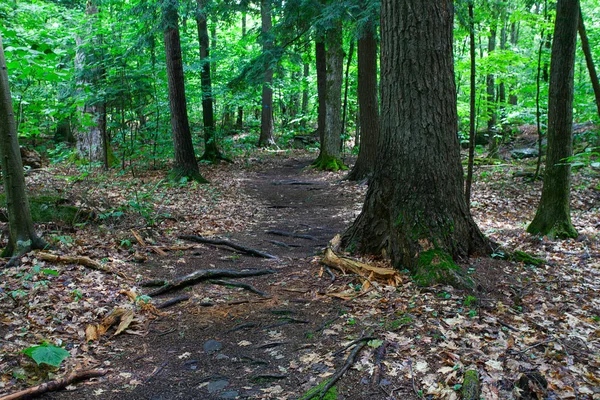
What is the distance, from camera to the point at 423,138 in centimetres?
504

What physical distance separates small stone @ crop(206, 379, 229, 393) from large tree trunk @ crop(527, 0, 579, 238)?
19.3 ft

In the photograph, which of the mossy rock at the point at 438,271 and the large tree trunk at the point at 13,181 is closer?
the mossy rock at the point at 438,271

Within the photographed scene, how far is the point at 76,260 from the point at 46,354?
253 cm

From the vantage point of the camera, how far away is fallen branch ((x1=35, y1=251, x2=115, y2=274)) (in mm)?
5277

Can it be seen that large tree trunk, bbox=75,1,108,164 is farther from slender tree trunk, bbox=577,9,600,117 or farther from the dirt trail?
slender tree trunk, bbox=577,9,600,117

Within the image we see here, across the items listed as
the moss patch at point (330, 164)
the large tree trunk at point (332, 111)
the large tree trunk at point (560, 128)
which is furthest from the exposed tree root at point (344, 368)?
the moss patch at point (330, 164)

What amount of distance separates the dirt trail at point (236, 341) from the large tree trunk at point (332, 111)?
356 inches

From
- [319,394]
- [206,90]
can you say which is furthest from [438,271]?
[206,90]

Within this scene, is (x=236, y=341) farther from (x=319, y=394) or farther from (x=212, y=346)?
(x=319, y=394)

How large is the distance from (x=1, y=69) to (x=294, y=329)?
4.54 meters

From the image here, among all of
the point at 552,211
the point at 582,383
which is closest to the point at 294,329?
the point at 582,383

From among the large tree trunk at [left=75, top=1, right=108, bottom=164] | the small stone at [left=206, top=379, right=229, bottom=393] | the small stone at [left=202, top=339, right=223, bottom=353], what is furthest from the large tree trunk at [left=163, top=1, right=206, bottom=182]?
the small stone at [left=206, top=379, right=229, bottom=393]

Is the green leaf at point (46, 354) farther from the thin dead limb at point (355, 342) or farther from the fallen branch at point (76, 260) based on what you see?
the fallen branch at point (76, 260)

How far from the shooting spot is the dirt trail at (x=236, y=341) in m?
3.24
